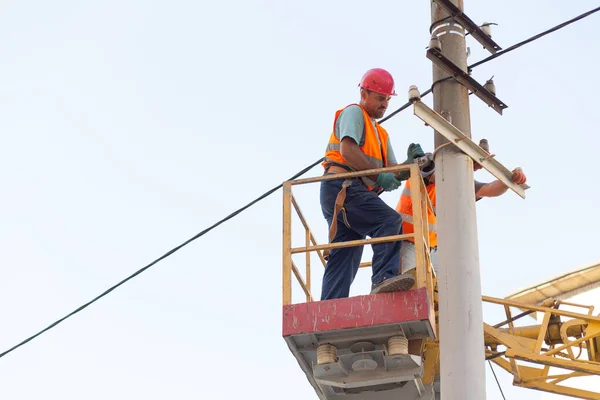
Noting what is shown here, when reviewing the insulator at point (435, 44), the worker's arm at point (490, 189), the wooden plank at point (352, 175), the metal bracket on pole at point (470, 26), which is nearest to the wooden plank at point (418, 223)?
the wooden plank at point (352, 175)

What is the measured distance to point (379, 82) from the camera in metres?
10.3

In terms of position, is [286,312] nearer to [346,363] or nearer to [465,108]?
[346,363]

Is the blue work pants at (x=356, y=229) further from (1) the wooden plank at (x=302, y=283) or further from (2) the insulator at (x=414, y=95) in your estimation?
(2) the insulator at (x=414, y=95)

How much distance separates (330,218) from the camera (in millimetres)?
10078

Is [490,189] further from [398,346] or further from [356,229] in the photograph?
[398,346]

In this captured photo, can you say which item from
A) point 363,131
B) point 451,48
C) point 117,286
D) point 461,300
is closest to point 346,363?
point 461,300

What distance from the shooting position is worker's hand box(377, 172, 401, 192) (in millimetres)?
9938

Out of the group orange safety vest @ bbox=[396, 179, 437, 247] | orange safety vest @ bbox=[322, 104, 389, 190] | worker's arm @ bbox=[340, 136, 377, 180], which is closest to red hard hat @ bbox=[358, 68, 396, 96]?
orange safety vest @ bbox=[322, 104, 389, 190]

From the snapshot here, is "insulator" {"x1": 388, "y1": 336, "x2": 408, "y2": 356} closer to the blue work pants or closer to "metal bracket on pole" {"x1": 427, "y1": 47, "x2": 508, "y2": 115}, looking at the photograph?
the blue work pants

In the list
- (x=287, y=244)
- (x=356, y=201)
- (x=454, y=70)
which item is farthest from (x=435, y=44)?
(x=287, y=244)

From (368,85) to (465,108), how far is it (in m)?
1.14

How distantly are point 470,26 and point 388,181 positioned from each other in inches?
63.1

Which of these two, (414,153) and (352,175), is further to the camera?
(414,153)

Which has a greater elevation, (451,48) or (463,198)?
(451,48)
